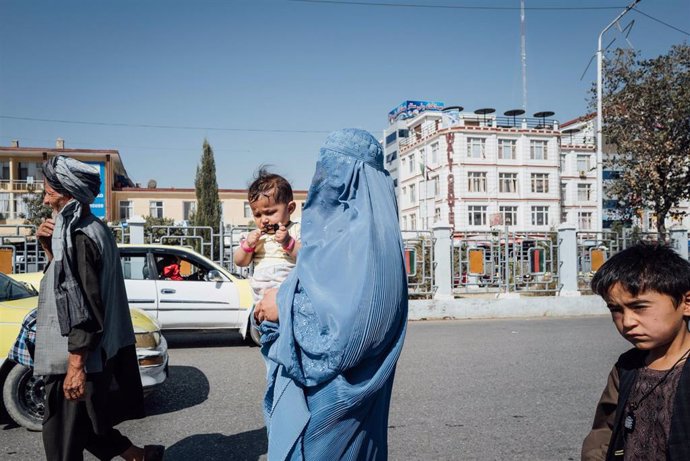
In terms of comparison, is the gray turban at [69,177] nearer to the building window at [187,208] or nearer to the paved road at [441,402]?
the paved road at [441,402]

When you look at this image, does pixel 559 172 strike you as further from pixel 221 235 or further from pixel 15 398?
pixel 15 398

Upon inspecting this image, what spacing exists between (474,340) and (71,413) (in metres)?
7.46

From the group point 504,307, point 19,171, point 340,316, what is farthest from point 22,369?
point 19,171

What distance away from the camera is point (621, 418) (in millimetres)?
1951

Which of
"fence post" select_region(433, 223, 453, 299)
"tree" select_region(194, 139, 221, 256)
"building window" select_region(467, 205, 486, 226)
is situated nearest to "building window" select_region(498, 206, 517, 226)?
"building window" select_region(467, 205, 486, 226)

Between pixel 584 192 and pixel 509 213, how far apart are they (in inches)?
451

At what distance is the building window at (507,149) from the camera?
61906 mm

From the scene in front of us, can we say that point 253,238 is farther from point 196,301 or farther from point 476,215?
point 476,215

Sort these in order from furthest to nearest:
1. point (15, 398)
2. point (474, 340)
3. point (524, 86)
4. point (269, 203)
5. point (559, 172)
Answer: point (559, 172)
point (524, 86)
point (474, 340)
point (15, 398)
point (269, 203)

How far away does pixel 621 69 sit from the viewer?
67.7ft

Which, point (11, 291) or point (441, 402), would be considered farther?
point (441, 402)

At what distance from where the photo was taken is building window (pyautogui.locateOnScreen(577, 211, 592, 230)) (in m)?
66.9

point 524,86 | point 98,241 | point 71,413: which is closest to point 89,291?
point 98,241

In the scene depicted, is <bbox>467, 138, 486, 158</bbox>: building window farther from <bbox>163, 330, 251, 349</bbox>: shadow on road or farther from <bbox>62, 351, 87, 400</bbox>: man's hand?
<bbox>62, 351, 87, 400</bbox>: man's hand
